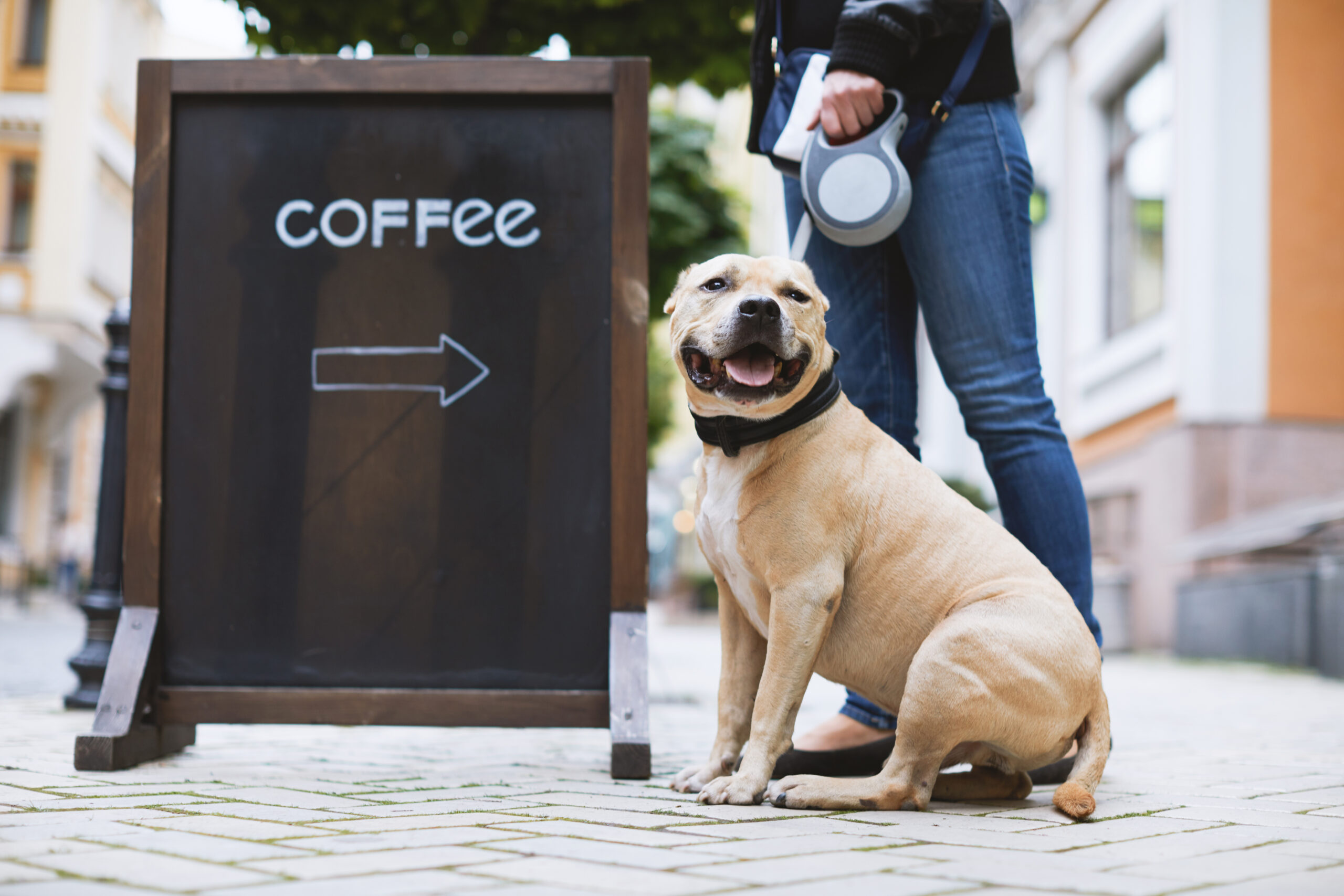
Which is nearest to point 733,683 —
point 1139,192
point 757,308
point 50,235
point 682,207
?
point 757,308

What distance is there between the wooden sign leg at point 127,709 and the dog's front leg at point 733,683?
1.36 m

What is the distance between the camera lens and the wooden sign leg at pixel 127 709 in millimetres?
3021

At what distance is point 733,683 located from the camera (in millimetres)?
3021

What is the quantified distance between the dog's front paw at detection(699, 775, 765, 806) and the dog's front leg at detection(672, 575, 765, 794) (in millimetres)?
216

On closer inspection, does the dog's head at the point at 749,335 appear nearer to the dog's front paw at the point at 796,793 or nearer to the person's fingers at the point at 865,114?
the person's fingers at the point at 865,114

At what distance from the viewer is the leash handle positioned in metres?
3.43

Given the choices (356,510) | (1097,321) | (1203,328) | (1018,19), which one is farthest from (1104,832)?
(1018,19)

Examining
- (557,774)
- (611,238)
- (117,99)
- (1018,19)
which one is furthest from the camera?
(117,99)

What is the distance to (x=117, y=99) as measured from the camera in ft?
82.4

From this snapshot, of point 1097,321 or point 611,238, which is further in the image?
point 1097,321

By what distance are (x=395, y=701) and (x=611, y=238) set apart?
1339 millimetres

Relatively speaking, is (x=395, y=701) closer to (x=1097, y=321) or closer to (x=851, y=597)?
(x=851, y=597)

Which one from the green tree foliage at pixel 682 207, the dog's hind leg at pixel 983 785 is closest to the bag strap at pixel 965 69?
the dog's hind leg at pixel 983 785

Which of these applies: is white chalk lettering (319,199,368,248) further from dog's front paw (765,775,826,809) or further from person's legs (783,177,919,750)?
dog's front paw (765,775,826,809)
